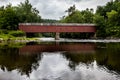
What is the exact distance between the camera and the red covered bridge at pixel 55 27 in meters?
102

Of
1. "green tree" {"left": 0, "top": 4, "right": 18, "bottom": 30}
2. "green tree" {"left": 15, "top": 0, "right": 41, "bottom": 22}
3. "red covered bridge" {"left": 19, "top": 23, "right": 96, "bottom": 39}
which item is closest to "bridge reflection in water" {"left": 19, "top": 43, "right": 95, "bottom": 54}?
"green tree" {"left": 0, "top": 4, "right": 18, "bottom": 30}

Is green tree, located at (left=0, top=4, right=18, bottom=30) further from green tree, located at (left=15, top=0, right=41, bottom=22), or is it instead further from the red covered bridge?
green tree, located at (left=15, top=0, right=41, bottom=22)

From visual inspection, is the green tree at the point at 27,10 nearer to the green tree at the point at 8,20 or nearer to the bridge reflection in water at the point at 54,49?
the green tree at the point at 8,20

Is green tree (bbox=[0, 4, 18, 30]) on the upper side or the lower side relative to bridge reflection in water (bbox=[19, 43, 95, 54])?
upper

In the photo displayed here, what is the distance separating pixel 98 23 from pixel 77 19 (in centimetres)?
2250

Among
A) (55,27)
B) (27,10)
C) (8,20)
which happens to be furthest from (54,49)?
(27,10)

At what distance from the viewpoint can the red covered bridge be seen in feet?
334

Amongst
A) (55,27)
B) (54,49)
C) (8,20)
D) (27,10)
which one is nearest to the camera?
(54,49)

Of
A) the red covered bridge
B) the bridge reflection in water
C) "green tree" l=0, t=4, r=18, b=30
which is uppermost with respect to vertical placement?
"green tree" l=0, t=4, r=18, b=30

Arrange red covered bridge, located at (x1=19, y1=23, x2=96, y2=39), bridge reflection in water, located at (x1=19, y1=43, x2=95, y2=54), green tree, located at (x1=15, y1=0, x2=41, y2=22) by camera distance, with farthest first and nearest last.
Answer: green tree, located at (x1=15, y1=0, x2=41, y2=22) → red covered bridge, located at (x1=19, y1=23, x2=96, y2=39) → bridge reflection in water, located at (x1=19, y1=43, x2=95, y2=54)

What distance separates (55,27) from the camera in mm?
105250

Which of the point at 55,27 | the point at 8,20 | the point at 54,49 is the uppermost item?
the point at 8,20

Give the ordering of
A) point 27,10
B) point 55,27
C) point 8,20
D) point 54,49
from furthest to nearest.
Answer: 1. point 27,10
2. point 55,27
3. point 8,20
4. point 54,49

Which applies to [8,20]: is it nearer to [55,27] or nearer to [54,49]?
[55,27]
